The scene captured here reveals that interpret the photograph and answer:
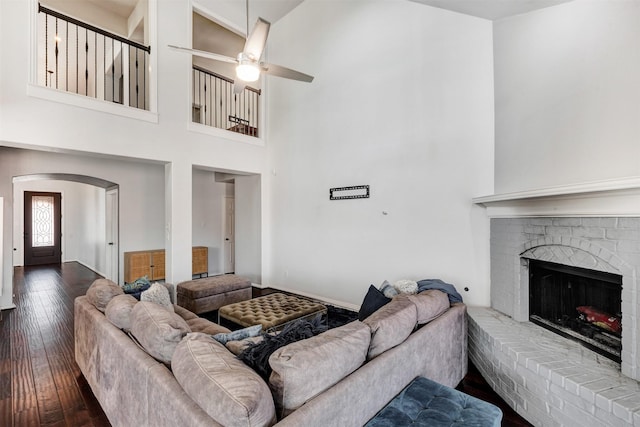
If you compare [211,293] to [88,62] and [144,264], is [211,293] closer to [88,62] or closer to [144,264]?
[144,264]

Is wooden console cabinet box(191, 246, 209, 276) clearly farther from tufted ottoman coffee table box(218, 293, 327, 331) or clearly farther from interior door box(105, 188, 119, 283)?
tufted ottoman coffee table box(218, 293, 327, 331)

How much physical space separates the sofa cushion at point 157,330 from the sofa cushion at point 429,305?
165cm

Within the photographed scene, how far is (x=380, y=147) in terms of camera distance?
431 centimetres

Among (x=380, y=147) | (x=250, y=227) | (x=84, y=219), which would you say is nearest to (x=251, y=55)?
(x=380, y=147)

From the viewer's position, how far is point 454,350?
A: 2.57 meters

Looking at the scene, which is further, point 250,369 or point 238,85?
point 238,85

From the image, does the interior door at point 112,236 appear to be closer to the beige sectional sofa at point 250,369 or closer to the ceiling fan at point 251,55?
the beige sectional sofa at point 250,369

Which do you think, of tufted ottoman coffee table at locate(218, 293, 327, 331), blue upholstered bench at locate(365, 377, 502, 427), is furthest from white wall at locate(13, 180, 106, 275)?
blue upholstered bench at locate(365, 377, 502, 427)

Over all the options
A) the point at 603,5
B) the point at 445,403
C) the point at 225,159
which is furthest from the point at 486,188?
the point at 225,159

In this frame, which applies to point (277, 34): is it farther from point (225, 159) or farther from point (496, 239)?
point (496, 239)

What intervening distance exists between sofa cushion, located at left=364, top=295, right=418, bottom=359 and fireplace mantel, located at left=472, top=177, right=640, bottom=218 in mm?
1397

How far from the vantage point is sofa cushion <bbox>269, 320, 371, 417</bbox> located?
1289 millimetres

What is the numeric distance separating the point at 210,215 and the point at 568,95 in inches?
272

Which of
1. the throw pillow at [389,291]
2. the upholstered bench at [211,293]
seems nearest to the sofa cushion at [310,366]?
the throw pillow at [389,291]
